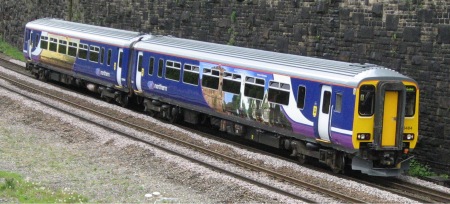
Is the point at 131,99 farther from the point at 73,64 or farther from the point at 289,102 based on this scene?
the point at 289,102

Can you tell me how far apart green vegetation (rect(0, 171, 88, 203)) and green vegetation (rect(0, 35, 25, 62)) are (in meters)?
28.7

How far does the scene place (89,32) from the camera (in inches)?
1157

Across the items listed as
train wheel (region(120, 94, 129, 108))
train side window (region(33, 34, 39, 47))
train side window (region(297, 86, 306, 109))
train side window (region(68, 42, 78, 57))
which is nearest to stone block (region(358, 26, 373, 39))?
train side window (region(297, 86, 306, 109))

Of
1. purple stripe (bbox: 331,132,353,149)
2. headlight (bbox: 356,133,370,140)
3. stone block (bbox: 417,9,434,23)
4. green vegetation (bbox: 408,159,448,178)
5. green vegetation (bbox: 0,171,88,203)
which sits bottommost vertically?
green vegetation (bbox: 408,159,448,178)

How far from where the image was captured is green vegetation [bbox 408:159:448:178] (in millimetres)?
19266

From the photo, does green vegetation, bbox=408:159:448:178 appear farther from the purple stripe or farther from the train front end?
the purple stripe

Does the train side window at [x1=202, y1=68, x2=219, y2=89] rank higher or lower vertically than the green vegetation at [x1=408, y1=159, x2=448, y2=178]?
higher

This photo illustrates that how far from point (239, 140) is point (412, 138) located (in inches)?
256

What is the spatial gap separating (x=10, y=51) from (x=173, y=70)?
81.4ft

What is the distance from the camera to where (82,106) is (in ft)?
87.0

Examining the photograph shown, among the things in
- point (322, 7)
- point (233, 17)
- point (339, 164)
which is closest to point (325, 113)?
point (339, 164)

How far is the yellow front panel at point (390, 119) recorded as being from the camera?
680 inches

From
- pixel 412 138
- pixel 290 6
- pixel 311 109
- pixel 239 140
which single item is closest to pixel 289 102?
pixel 311 109

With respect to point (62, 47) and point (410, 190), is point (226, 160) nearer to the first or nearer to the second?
point (410, 190)
